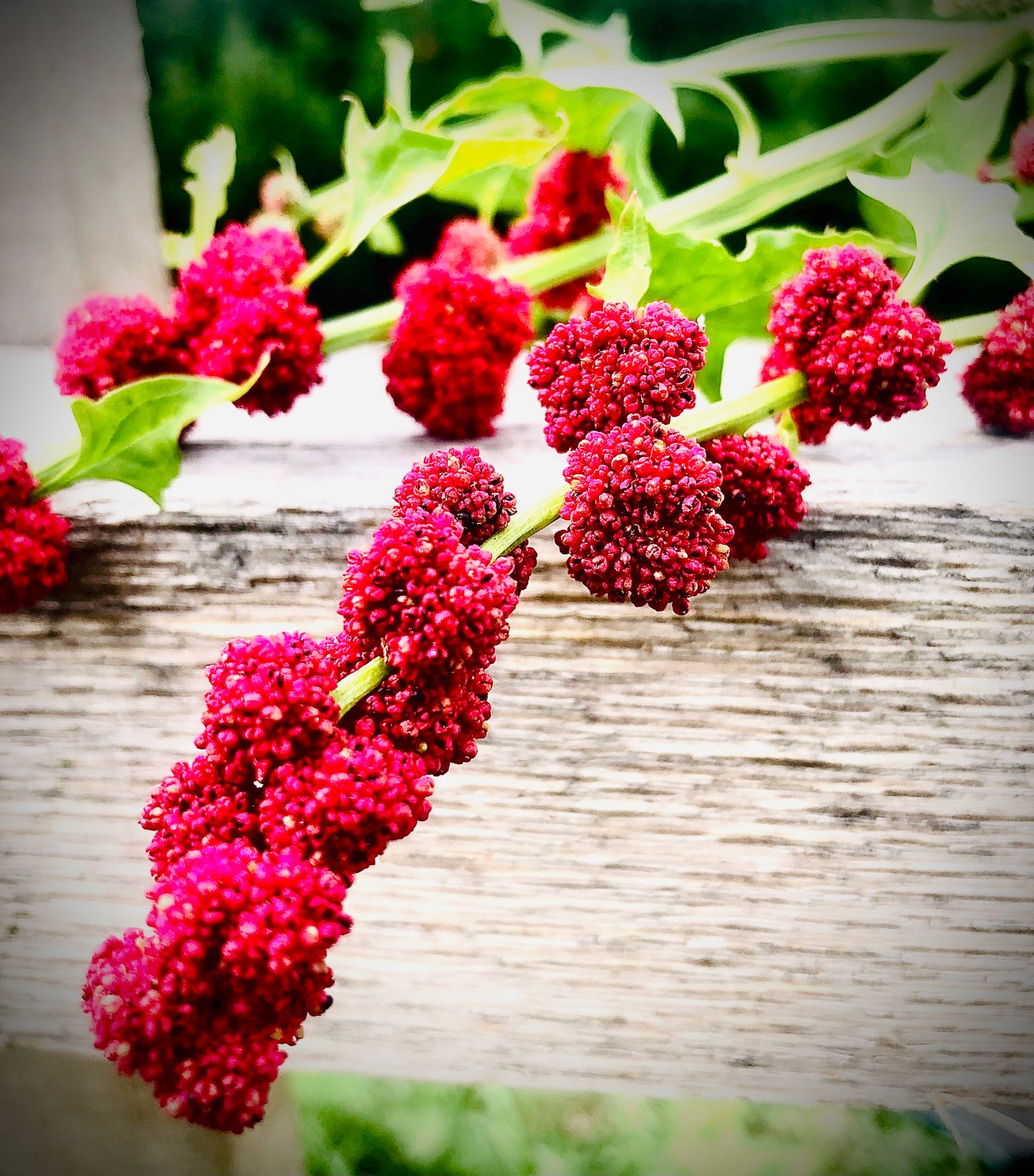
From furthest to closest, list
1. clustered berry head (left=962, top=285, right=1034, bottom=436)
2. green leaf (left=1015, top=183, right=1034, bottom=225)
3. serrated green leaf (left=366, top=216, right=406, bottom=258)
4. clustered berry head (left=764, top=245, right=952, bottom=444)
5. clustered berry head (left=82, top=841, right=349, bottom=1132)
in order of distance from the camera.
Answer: serrated green leaf (left=366, top=216, right=406, bottom=258) < green leaf (left=1015, top=183, right=1034, bottom=225) < clustered berry head (left=962, top=285, right=1034, bottom=436) < clustered berry head (left=764, top=245, right=952, bottom=444) < clustered berry head (left=82, top=841, right=349, bottom=1132)

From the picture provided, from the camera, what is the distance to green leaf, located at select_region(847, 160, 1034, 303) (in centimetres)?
48

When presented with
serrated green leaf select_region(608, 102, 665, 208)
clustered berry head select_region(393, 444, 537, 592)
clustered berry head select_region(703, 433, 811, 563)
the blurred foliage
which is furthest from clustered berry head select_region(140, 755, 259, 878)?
the blurred foliage

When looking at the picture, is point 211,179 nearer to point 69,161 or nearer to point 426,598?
point 69,161

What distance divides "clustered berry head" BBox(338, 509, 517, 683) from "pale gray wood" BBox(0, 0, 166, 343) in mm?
586

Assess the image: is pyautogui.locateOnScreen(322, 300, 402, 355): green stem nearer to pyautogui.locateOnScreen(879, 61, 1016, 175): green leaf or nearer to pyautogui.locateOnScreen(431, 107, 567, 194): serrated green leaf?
pyautogui.locateOnScreen(431, 107, 567, 194): serrated green leaf

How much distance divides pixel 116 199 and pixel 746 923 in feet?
2.49

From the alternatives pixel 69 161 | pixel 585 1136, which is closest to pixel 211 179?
pixel 69 161

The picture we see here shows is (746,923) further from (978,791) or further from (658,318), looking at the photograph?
(658,318)

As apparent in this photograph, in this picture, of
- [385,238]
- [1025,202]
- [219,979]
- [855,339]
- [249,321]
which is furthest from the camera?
[385,238]

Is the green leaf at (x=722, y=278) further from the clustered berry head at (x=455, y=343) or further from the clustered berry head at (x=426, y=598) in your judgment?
the clustered berry head at (x=426, y=598)

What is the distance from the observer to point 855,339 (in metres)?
0.39

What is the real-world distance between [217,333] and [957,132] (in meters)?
0.50

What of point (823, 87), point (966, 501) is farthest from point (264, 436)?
point (823, 87)

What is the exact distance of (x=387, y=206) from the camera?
1.77ft
